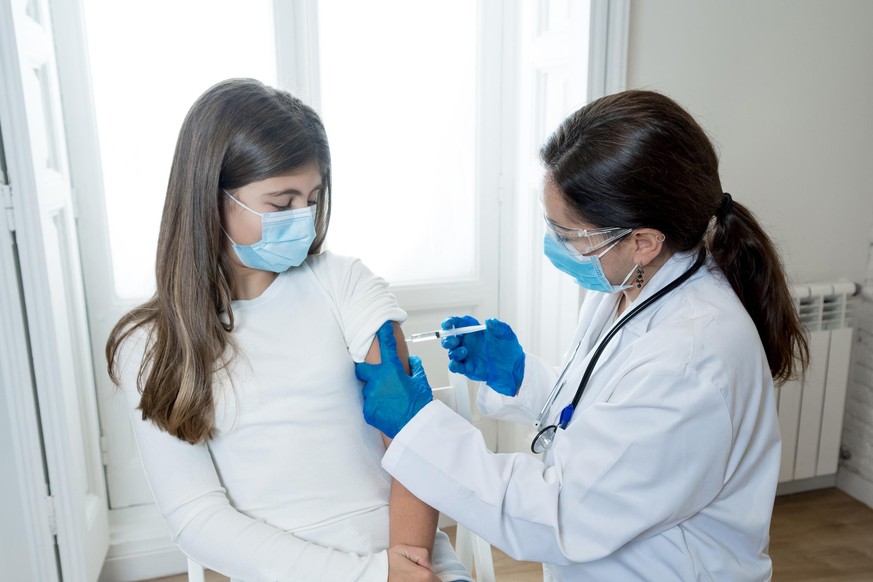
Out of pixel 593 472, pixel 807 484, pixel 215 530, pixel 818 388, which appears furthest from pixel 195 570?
pixel 807 484

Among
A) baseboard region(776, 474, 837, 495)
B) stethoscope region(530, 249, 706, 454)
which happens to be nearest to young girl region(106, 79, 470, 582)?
stethoscope region(530, 249, 706, 454)

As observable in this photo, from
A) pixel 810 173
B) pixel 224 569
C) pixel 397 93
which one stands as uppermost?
pixel 397 93

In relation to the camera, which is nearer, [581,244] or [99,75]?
[581,244]

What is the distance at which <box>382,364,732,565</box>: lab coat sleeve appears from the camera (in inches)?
42.0

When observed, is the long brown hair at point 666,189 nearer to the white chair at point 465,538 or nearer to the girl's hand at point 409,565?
the white chair at point 465,538

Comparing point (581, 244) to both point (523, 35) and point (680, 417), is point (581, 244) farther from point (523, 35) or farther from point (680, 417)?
point (523, 35)

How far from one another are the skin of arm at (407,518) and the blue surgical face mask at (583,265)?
0.37 m

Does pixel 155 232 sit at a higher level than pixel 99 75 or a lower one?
lower

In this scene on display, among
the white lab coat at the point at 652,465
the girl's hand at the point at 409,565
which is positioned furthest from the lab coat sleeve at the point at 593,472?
the girl's hand at the point at 409,565

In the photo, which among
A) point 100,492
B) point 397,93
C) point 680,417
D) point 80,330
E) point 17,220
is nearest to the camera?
point 680,417

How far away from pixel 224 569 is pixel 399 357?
1.56ft

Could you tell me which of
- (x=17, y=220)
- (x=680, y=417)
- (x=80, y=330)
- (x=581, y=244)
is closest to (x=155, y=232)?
(x=80, y=330)

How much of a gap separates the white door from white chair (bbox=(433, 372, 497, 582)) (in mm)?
989

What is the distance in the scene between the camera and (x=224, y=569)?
3.94ft
